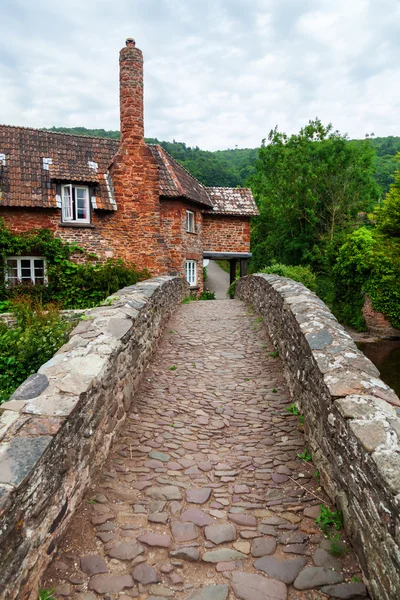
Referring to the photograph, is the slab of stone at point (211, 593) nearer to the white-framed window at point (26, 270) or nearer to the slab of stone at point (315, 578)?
the slab of stone at point (315, 578)

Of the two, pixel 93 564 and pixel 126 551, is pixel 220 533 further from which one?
pixel 93 564

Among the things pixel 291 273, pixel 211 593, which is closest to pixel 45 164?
pixel 291 273

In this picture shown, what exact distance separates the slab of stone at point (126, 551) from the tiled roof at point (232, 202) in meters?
19.5

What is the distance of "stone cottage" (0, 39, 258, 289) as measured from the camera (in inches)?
608

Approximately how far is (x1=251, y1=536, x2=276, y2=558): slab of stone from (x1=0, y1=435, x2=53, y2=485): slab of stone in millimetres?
1735

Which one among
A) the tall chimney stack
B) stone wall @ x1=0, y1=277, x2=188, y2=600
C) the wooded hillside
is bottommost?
stone wall @ x1=0, y1=277, x2=188, y2=600

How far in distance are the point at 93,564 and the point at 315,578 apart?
1555 millimetres

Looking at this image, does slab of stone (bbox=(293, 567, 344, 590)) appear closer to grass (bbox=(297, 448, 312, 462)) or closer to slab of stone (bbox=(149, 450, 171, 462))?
grass (bbox=(297, 448, 312, 462))

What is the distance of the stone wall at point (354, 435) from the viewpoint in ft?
7.72

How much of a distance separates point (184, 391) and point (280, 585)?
329cm

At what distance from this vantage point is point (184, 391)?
5.79m

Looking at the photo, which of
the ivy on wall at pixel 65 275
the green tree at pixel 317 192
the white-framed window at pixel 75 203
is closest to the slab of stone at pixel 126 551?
the ivy on wall at pixel 65 275

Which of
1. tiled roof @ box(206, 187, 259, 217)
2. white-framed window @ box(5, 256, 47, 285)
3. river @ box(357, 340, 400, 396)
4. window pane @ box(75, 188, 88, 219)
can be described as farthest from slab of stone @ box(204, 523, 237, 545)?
tiled roof @ box(206, 187, 259, 217)

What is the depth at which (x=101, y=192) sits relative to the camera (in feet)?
53.6
